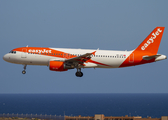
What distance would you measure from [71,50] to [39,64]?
21.6ft

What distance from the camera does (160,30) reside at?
57219 mm

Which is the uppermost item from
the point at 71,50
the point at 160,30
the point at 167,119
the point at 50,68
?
the point at 160,30

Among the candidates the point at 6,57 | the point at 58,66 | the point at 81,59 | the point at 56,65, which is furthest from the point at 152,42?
the point at 6,57

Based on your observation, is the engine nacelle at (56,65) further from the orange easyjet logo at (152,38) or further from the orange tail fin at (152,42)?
the orange easyjet logo at (152,38)

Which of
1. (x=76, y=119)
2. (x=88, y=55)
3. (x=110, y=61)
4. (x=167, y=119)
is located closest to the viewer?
(x=88, y=55)

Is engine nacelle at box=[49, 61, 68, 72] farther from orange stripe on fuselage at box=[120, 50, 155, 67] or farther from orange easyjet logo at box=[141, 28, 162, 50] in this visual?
orange easyjet logo at box=[141, 28, 162, 50]

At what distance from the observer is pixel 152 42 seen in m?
56.0

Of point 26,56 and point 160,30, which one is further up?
point 160,30

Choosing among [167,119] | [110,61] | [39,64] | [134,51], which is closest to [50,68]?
[39,64]

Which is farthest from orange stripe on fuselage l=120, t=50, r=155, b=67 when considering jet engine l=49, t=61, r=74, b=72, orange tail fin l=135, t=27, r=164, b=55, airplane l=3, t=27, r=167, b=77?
jet engine l=49, t=61, r=74, b=72

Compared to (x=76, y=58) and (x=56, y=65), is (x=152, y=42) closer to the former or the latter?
(x=76, y=58)

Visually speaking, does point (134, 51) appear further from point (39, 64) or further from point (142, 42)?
point (39, 64)

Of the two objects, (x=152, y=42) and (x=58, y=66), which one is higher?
(x=152, y=42)

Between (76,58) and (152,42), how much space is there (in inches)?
686
